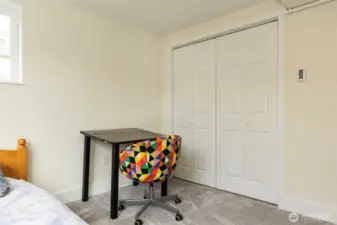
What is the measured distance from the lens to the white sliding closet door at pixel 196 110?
3104 millimetres

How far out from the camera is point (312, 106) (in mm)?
2211

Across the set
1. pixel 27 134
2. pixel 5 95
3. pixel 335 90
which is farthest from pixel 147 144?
pixel 335 90

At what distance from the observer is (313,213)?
2.18 meters

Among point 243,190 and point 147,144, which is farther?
point 243,190

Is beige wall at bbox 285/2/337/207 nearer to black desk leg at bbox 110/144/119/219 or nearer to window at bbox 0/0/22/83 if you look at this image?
black desk leg at bbox 110/144/119/219

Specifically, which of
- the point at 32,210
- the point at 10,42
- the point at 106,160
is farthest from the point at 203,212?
the point at 10,42

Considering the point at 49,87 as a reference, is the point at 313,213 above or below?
below

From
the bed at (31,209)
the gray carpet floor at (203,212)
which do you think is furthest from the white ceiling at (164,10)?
the gray carpet floor at (203,212)

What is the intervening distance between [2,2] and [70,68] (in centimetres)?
84

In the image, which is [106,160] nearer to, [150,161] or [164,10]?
[150,161]

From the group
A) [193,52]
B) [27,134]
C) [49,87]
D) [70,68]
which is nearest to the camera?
[27,134]

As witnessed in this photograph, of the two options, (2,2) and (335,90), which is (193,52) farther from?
(2,2)

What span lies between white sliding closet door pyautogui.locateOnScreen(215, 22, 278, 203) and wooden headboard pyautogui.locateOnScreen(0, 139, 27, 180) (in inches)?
87.1

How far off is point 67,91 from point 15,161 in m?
0.88
